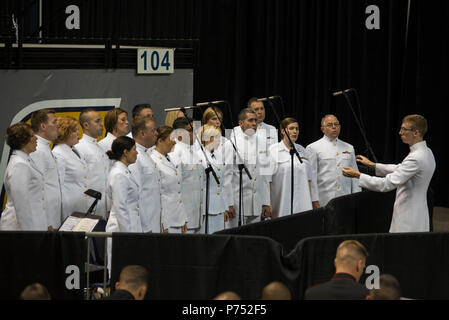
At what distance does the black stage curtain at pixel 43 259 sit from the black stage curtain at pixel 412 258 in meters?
1.57

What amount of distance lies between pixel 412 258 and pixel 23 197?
2904mm

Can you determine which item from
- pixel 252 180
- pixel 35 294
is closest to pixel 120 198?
pixel 35 294

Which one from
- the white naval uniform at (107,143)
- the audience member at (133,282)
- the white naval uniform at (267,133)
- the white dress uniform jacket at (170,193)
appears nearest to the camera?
the audience member at (133,282)

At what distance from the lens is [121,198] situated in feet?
19.0

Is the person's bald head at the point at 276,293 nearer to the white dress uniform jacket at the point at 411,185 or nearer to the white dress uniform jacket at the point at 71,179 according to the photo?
the white dress uniform jacket at the point at 71,179

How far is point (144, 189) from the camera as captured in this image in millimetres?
6305

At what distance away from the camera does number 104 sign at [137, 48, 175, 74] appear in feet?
28.4

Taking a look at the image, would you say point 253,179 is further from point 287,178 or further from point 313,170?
point 313,170

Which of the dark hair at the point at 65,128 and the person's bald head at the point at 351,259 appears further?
the dark hair at the point at 65,128

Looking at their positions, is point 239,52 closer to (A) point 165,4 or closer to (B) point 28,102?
(A) point 165,4

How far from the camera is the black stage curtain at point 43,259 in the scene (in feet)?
16.0

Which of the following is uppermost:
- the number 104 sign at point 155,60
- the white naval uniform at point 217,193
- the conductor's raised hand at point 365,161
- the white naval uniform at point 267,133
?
the number 104 sign at point 155,60

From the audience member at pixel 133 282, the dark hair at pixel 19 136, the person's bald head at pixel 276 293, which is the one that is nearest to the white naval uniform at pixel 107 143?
the dark hair at pixel 19 136
